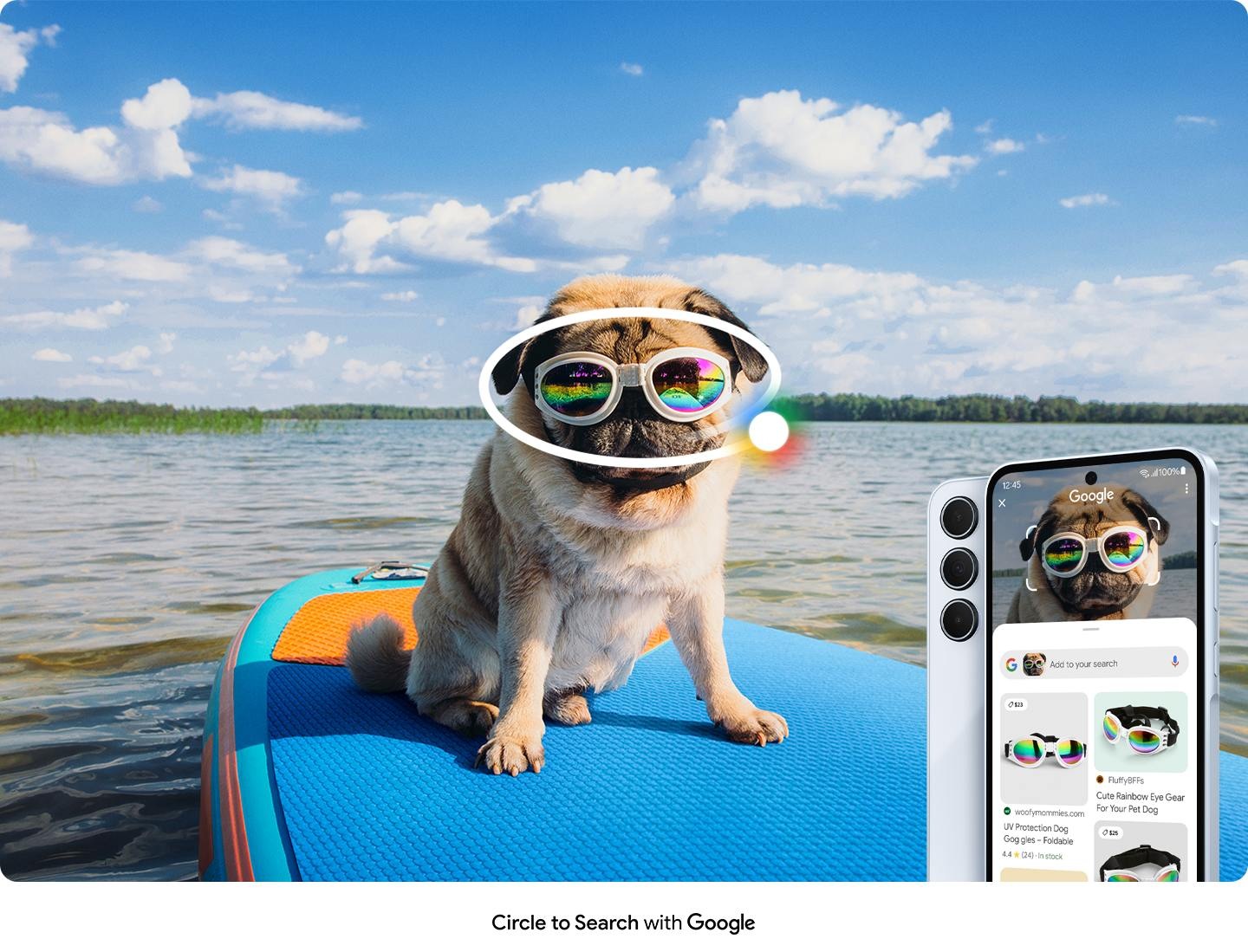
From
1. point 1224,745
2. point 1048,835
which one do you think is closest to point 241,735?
point 1048,835

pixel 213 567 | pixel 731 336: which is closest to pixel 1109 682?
pixel 731 336

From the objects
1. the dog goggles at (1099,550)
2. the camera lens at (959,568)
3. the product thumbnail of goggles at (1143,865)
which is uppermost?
the dog goggles at (1099,550)

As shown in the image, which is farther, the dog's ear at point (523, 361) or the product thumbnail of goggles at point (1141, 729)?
the dog's ear at point (523, 361)

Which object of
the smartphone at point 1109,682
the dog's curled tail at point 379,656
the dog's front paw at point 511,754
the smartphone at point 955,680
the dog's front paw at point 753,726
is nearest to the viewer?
the smartphone at point 1109,682

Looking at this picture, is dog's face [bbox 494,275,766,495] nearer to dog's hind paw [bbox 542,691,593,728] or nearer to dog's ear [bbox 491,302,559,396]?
dog's ear [bbox 491,302,559,396]

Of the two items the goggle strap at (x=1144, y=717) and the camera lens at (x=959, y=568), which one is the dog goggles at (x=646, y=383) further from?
the goggle strap at (x=1144, y=717)

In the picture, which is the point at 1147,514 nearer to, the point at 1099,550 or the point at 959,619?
the point at 1099,550

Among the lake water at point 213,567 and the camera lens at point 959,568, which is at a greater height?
the camera lens at point 959,568

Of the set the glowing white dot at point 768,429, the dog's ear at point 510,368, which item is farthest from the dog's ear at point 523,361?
the glowing white dot at point 768,429
